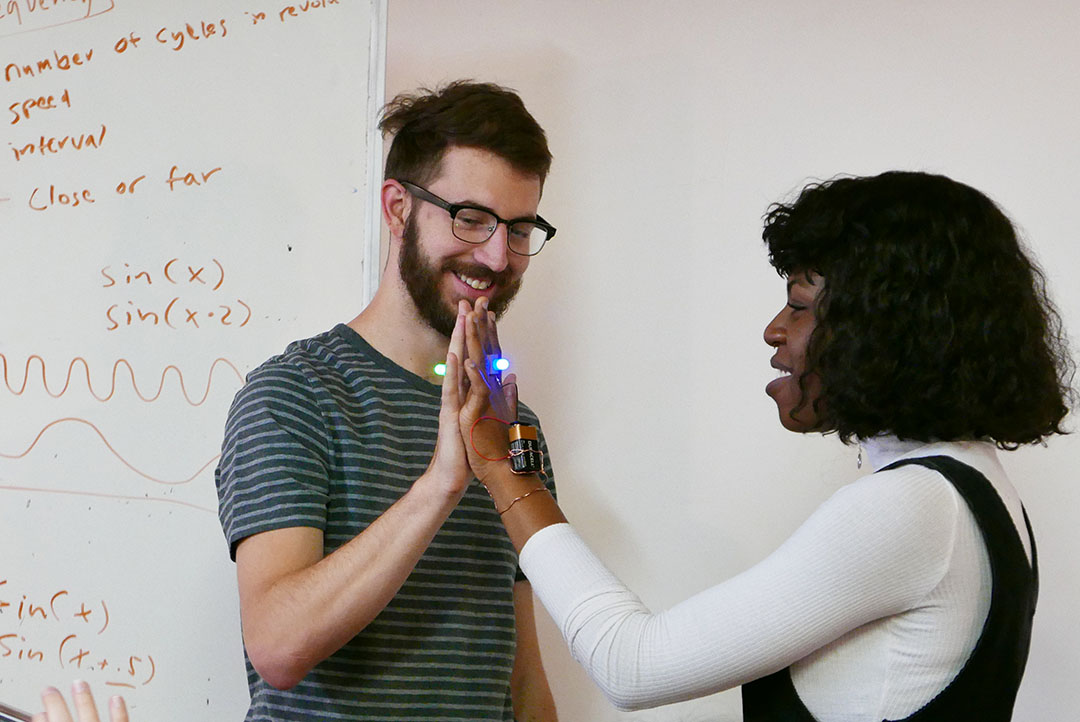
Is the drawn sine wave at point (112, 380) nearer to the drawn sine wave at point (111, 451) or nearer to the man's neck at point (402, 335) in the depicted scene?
the drawn sine wave at point (111, 451)

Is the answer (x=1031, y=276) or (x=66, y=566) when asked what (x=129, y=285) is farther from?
(x=1031, y=276)

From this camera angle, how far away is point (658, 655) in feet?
3.23

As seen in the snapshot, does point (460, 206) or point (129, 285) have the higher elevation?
point (460, 206)

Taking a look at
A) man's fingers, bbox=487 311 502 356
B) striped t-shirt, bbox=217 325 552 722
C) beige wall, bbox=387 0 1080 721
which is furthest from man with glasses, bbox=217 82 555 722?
beige wall, bbox=387 0 1080 721

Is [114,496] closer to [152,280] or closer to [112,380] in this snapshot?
[112,380]

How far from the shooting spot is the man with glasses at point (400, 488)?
1133 mm

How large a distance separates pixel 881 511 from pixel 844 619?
4.1 inches

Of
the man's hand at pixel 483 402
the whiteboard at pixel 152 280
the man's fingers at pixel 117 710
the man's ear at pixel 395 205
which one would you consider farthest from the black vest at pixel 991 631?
the whiteboard at pixel 152 280

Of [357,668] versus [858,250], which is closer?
[858,250]

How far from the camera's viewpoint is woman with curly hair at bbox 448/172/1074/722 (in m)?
0.96

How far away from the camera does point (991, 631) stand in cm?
97

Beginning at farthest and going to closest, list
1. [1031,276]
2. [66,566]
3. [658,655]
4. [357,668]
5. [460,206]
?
[66,566] → [460,206] → [357,668] → [1031,276] → [658,655]

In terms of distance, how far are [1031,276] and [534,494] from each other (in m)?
0.58

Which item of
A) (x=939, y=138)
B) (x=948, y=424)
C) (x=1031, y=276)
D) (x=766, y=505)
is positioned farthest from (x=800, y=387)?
(x=939, y=138)
